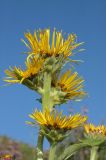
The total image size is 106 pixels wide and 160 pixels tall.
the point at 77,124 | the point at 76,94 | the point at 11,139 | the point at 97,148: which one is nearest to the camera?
the point at 77,124

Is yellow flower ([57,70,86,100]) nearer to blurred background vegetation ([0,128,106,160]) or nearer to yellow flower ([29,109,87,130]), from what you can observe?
yellow flower ([29,109,87,130])

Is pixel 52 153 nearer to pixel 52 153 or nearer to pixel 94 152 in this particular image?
pixel 52 153

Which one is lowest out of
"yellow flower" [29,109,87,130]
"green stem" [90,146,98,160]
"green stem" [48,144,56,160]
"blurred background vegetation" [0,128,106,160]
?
"green stem" [48,144,56,160]

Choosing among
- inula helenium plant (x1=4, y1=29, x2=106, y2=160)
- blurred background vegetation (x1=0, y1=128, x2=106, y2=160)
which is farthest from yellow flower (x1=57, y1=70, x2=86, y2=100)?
blurred background vegetation (x1=0, y1=128, x2=106, y2=160)

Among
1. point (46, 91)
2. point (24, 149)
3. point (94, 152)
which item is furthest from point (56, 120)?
point (24, 149)

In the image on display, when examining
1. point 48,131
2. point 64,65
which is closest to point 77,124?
point 48,131

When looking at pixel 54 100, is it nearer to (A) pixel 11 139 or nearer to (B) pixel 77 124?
(B) pixel 77 124
